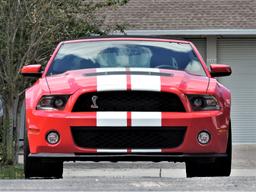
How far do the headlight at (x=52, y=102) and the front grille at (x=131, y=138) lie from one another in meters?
0.30

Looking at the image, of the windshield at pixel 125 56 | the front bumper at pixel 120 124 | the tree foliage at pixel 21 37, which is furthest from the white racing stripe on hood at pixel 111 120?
the tree foliage at pixel 21 37

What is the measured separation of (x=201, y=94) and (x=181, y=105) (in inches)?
9.0

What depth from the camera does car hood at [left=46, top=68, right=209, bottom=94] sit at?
22.3ft

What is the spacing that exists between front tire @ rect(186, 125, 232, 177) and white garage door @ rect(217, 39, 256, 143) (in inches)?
455

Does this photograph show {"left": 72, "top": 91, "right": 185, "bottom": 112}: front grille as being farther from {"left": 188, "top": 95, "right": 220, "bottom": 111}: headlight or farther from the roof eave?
the roof eave

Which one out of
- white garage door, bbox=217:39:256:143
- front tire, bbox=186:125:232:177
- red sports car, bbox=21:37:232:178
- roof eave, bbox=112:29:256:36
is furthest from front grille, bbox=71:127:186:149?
white garage door, bbox=217:39:256:143

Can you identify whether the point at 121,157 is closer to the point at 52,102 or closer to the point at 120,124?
the point at 120,124

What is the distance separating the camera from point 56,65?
7836mm

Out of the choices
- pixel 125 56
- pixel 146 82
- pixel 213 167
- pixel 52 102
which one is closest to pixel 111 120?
pixel 146 82

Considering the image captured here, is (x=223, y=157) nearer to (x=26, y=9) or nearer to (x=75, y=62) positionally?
(x=75, y=62)

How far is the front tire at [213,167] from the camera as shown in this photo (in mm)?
7137

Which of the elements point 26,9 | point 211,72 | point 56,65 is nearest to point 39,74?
point 56,65

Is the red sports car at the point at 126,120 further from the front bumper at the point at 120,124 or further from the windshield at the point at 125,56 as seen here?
the windshield at the point at 125,56

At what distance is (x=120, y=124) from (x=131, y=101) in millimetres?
265
